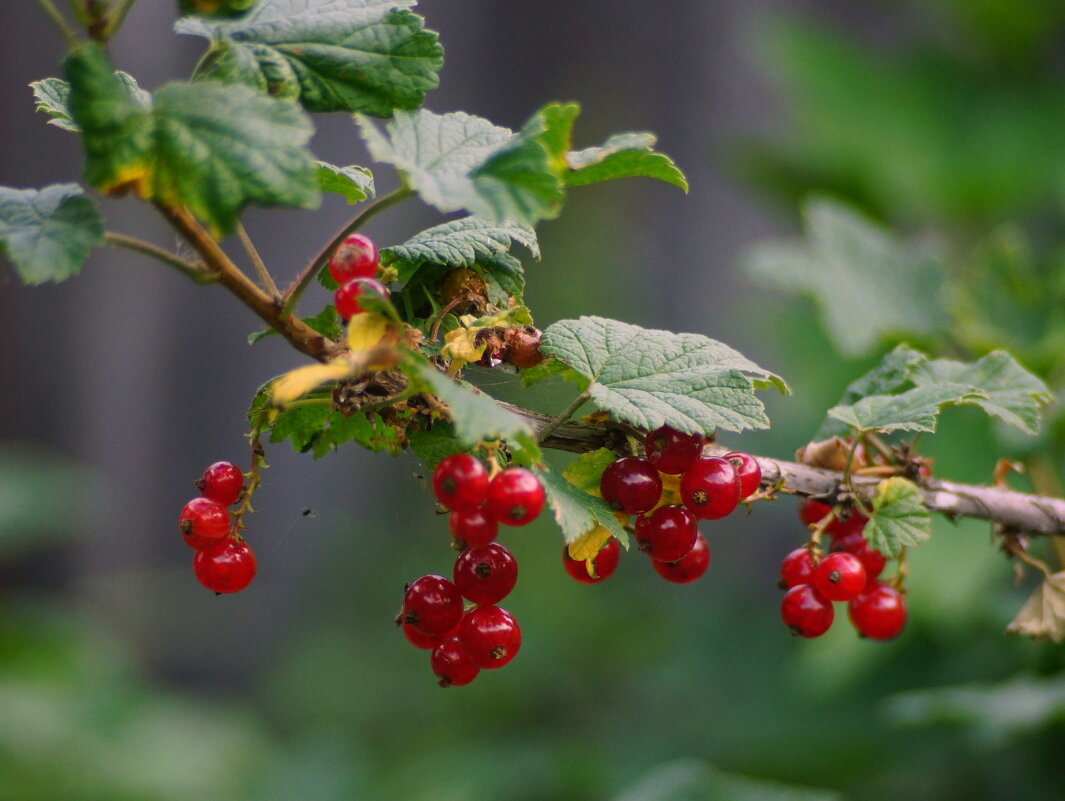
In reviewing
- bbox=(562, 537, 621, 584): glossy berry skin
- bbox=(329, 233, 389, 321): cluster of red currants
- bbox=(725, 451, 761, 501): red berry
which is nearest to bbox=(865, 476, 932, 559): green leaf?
bbox=(725, 451, 761, 501): red berry

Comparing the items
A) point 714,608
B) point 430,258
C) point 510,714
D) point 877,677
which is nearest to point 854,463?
point 430,258

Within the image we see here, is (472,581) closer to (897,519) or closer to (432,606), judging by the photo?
(432,606)

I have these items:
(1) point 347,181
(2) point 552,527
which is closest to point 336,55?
(1) point 347,181

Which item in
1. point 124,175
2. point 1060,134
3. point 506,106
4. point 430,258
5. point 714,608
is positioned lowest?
point 124,175

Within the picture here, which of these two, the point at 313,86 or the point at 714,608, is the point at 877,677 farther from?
the point at 313,86

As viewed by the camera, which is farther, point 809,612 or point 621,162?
point 809,612

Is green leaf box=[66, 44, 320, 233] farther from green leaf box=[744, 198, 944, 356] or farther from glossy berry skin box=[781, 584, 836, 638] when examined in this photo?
green leaf box=[744, 198, 944, 356]

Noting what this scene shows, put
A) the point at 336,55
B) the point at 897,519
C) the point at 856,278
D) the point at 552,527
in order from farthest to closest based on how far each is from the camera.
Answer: the point at 552,527 → the point at 856,278 → the point at 897,519 → the point at 336,55

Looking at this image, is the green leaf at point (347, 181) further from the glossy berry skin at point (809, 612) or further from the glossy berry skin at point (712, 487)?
the glossy berry skin at point (809, 612)
